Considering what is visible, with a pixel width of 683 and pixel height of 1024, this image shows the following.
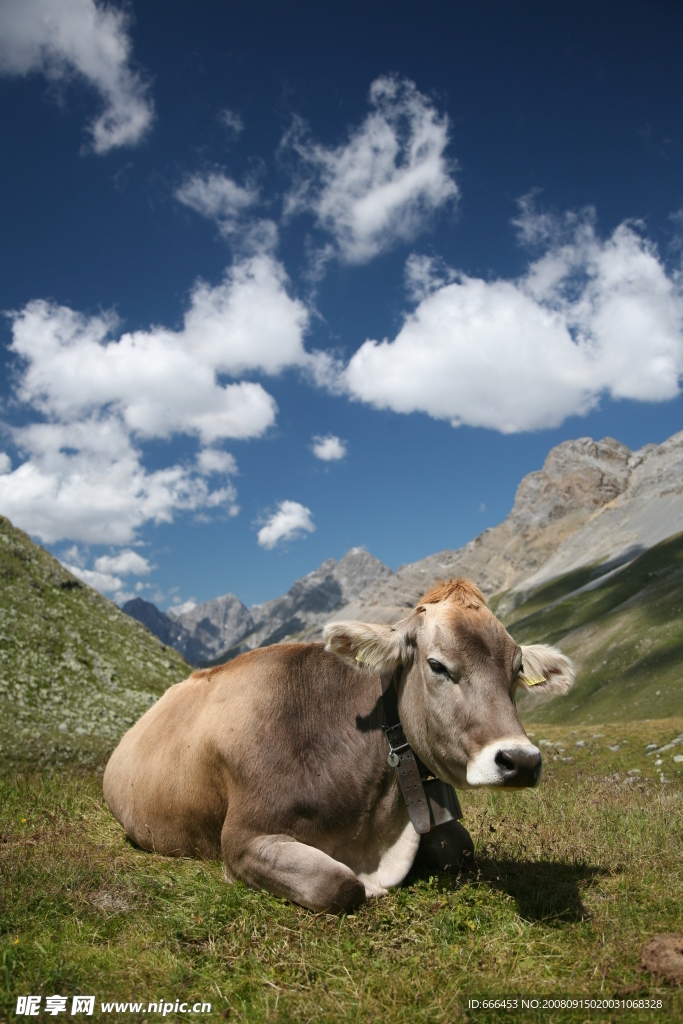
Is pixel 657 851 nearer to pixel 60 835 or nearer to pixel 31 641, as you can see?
pixel 60 835

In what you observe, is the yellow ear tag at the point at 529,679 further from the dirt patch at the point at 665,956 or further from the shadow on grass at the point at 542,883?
the dirt patch at the point at 665,956

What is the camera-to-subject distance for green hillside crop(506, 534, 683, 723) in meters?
41.6

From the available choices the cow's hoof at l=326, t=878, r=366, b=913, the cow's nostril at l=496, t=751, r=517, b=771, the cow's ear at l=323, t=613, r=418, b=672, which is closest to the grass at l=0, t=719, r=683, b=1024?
the cow's hoof at l=326, t=878, r=366, b=913

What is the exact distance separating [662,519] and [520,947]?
165 meters

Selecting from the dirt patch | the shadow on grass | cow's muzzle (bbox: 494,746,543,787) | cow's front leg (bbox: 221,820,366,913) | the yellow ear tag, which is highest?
the yellow ear tag

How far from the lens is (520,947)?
5000 mm

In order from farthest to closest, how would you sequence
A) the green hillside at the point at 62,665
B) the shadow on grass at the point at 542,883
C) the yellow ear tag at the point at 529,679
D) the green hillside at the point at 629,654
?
the green hillside at the point at 629,654, the green hillside at the point at 62,665, the yellow ear tag at the point at 529,679, the shadow on grass at the point at 542,883

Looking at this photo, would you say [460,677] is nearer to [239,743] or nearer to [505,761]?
[505,761]

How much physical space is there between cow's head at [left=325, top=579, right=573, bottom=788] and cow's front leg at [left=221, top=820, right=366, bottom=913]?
125 centimetres

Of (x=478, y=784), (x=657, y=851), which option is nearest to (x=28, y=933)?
(x=478, y=784)

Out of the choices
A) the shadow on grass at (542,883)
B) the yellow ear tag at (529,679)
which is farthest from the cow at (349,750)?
the shadow on grass at (542,883)

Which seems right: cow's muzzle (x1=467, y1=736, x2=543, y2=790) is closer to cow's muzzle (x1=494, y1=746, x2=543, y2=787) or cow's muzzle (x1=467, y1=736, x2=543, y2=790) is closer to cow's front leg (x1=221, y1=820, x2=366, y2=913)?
cow's muzzle (x1=494, y1=746, x2=543, y2=787)

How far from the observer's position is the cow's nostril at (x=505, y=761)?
509 cm

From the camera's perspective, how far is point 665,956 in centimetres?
468
